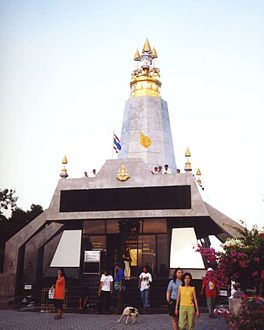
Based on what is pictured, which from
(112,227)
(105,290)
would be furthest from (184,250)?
(105,290)

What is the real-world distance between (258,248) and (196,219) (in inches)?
489

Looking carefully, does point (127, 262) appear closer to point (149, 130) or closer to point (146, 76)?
point (149, 130)

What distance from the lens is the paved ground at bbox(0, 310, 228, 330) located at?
10.4m

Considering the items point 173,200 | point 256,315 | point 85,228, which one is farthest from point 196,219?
point 256,315

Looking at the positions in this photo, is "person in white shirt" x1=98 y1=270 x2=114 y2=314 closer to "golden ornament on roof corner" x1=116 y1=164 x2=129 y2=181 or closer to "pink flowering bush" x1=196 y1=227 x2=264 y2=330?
"pink flowering bush" x1=196 y1=227 x2=264 y2=330

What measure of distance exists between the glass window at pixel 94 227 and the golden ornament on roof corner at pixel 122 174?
9.96 feet

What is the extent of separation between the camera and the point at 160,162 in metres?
23.7

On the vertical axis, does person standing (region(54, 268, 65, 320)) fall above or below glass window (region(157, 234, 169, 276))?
below

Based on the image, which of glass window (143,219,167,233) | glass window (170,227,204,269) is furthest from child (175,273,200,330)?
glass window (143,219,167,233)

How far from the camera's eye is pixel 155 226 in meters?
21.0

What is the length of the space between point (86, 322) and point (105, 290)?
1679 millimetres

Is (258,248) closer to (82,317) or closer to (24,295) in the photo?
(82,317)

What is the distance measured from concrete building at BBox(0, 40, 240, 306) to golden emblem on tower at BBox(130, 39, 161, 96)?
439 centimetres

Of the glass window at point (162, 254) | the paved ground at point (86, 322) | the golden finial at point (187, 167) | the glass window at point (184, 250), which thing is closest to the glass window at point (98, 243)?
the glass window at point (162, 254)
